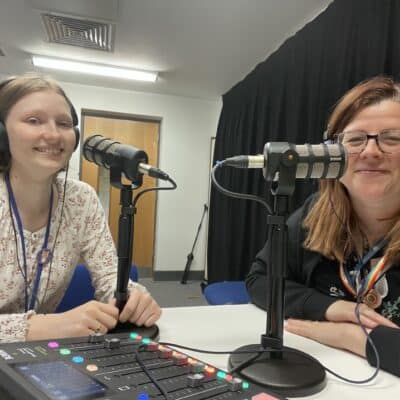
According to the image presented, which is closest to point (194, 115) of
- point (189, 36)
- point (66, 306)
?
point (189, 36)

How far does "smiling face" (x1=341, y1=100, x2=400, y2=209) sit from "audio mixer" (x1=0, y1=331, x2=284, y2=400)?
720 millimetres

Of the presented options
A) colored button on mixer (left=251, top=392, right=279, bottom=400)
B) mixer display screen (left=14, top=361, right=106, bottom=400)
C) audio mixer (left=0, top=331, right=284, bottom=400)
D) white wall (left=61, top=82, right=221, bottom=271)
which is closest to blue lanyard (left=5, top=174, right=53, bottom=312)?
audio mixer (left=0, top=331, right=284, bottom=400)

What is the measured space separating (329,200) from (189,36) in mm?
2583

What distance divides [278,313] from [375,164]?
59 cm

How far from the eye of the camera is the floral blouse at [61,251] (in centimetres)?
116

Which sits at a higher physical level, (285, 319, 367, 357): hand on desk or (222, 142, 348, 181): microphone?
(222, 142, 348, 181): microphone

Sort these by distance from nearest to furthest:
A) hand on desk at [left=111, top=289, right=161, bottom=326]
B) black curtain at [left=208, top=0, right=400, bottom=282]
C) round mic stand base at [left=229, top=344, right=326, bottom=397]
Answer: round mic stand base at [left=229, top=344, right=326, bottom=397] → hand on desk at [left=111, top=289, right=161, bottom=326] → black curtain at [left=208, top=0, right=400, bottom=282]

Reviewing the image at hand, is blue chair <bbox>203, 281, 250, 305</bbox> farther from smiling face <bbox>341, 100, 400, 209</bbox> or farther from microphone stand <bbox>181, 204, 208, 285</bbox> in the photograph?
microphone stand <bbox>181, 204, 208, 285</bbox>

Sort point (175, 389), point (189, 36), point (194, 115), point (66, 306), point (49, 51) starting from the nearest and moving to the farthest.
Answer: point (175, 389), point (66, 306), point (189, 36), point (49, 51), point (194, 115)

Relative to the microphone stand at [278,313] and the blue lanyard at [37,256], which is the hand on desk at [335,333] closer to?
the microphone stand at [278,313]

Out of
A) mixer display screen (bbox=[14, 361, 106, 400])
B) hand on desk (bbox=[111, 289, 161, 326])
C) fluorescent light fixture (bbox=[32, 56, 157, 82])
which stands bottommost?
hand on desk (bbox=[111, 289, 161, 326])

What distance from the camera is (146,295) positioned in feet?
3.52

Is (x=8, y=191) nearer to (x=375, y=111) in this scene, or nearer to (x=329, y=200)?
(x=329, y=200)

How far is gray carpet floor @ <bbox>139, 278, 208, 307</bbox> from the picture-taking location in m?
4.29
